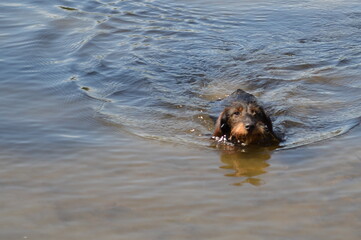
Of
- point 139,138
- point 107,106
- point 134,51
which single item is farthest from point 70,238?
point 134,51

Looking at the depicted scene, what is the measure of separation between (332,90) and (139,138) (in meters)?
3.05

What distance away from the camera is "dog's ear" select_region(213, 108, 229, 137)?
7.47 metres

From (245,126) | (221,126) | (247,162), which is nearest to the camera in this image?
(247,162)

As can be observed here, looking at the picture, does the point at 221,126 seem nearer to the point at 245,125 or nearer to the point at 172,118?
the point at 245,125

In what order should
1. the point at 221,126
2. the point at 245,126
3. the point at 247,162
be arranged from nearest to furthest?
the point at 247,162, the point at 245,126, the point at 221,126

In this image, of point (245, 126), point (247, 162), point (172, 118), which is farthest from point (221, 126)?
point (172, 118)

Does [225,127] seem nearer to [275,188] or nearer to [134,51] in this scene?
[275,188]

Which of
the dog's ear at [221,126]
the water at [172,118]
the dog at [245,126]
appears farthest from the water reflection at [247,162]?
the dog's ear at [221,126]

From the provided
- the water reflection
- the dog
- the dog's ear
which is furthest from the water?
the dog's ear

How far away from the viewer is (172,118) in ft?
27.0

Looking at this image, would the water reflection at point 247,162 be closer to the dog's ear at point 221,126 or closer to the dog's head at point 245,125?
the dog's head at point 245,125

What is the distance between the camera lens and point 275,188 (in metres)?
5.95

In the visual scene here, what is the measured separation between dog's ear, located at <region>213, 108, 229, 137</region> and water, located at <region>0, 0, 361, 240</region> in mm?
286

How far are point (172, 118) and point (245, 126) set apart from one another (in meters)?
1.27
